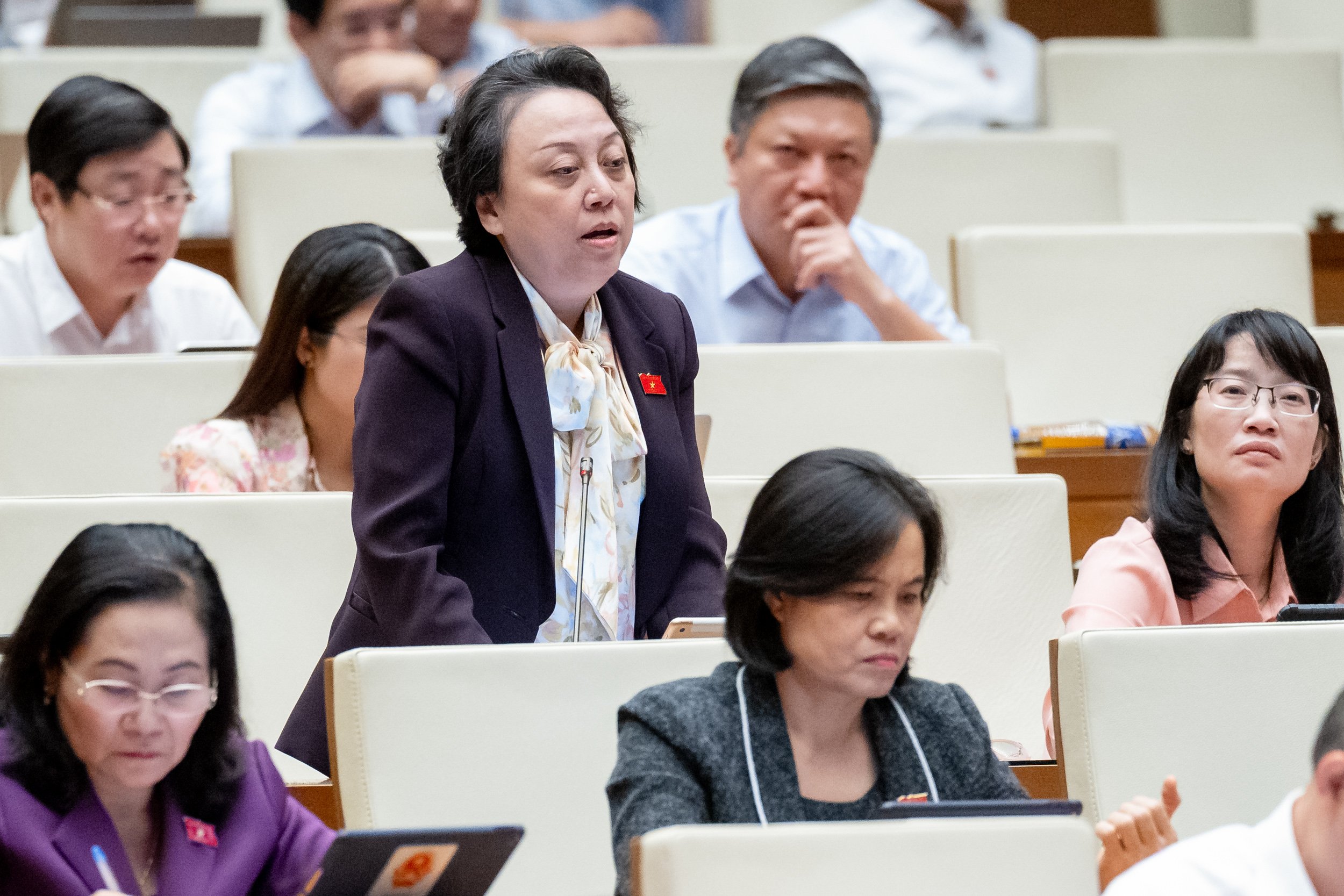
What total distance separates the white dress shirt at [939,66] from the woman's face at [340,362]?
1770 millimetres

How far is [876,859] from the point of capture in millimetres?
1107

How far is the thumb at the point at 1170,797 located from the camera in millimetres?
1330

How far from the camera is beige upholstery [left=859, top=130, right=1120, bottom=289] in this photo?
320cm

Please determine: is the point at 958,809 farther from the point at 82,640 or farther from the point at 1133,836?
the point at 82,640

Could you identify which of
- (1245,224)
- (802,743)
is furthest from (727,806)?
(1245,224)

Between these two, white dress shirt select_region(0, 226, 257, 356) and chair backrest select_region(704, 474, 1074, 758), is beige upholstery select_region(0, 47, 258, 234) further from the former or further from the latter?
chair backrest select_region(704, 474, 1074, 758)

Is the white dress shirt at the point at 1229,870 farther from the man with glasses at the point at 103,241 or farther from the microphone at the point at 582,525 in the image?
the man with glasses at the point at 103,241

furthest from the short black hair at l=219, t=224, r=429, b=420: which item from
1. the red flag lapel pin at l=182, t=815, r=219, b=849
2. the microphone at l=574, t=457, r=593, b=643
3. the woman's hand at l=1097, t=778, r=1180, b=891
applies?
the woman's hand at l=1097, t=778, r=1180, b=891

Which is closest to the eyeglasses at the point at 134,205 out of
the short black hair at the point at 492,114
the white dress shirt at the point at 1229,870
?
the short black hair at the point at 492,114

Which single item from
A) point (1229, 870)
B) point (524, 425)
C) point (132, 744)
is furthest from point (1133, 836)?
point (132, 744)

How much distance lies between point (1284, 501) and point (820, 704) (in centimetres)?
76

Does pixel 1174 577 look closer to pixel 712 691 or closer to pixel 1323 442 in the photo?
pixel 1323 442

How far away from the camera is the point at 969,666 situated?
2041 millimetres

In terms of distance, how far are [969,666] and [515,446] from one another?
2.25 feet
